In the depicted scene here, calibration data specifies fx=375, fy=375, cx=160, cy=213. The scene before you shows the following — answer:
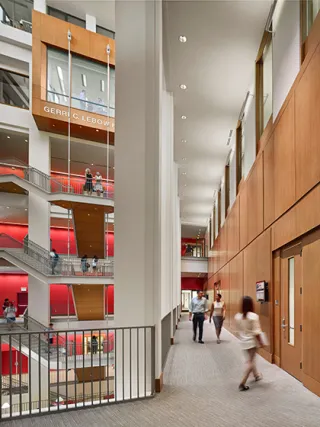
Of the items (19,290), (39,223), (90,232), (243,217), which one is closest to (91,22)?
(39,223)

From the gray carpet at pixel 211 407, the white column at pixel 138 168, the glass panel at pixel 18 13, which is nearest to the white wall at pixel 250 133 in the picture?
the white column at pixel 138 168

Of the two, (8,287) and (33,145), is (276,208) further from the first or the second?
(8,287)

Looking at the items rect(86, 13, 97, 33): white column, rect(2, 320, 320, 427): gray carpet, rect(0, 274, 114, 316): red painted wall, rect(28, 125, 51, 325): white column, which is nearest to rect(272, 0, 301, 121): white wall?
rect(2, 320, 320, 427): gray carpet

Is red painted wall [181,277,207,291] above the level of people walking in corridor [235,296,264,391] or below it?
below

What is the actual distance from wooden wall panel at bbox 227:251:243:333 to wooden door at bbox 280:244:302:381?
4959 millimetres

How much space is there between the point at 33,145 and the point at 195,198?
42.9ft

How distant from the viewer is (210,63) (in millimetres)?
10656

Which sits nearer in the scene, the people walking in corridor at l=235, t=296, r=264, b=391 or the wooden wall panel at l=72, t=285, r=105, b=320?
the people walking in corridor at l=235, t=296, r=264, b=391

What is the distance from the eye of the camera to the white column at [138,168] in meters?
5.66

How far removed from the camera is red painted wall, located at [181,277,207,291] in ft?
137

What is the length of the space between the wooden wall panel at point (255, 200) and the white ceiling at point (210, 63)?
9.98ft

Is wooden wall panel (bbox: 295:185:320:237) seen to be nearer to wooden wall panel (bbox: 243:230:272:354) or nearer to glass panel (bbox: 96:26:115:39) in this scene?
wooden wall panel (bbox: 243:230:272:354)

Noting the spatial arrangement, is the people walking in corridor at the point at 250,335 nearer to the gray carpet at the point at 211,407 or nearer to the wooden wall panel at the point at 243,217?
the gray carpet at the point at 211,407

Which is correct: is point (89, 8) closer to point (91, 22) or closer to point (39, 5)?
point (91, 22)
